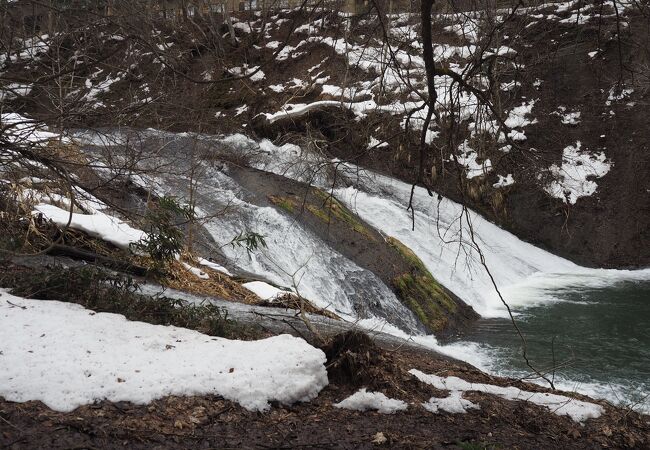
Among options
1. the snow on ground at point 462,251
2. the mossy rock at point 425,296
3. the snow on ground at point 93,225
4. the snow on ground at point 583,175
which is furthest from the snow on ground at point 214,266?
the snow on ground at point 583,175

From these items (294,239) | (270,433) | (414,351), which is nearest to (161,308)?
(270,433)

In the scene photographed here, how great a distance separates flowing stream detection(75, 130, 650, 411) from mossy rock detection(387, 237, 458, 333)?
0.28 meters

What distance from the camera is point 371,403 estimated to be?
388 centimetres

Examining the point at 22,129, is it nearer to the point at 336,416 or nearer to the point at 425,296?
the point at 336,416

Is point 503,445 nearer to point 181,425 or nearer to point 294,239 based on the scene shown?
point 181,425

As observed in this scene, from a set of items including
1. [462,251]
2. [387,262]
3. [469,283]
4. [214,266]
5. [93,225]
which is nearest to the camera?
[93,225]

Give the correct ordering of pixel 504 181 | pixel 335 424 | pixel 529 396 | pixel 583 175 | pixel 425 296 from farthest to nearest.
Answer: pixel 583 175
pixel 504 181
pixel 425 296
pixel 529 396
pixel 335 424

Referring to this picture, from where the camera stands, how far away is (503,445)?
363 cm

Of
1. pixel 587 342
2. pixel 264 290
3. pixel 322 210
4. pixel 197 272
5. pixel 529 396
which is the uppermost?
pixel 322 210

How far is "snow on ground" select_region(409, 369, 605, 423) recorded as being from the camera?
4.57 meters

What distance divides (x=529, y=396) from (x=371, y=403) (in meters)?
1.82

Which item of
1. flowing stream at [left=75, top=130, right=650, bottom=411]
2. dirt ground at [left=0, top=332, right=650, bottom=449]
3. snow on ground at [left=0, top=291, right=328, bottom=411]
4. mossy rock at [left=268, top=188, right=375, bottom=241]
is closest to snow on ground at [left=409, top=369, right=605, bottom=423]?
dirt ground at [left=0, top=332, right=650, bottom=449]

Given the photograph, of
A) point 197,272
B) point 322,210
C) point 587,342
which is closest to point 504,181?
point 322,210

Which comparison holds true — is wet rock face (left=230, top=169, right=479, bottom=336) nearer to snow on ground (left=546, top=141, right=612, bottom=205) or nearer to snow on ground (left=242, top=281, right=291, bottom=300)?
snow on ground (left=242, top=281, right=291, bottom=300)
